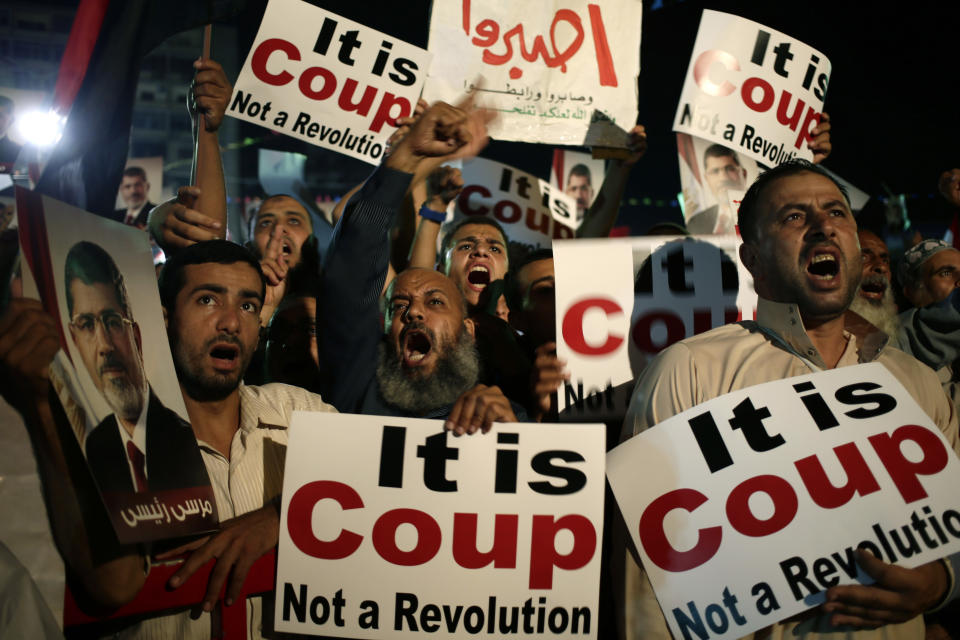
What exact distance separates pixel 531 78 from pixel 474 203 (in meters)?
1.14

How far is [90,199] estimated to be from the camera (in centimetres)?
235

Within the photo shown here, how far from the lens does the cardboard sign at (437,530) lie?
1.93 meters

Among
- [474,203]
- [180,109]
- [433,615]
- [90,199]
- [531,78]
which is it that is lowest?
[433,615]

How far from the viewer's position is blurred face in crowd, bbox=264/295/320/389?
3104mm

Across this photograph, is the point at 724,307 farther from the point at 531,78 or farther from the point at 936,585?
the point at 531,78

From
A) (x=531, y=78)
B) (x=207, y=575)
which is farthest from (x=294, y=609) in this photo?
(x=531, y=78)

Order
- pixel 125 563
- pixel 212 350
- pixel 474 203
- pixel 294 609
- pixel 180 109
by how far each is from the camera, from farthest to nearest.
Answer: pixel 180 109 < pixel 474 203 < pixel 212 350 < pixel 294 609 < pixel 125 563

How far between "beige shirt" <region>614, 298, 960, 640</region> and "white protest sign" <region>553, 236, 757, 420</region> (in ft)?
1.09

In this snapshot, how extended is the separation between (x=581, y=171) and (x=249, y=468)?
5.06m

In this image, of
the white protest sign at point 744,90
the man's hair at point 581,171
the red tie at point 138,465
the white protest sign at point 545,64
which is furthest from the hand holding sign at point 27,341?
the man's hair at point 581,171

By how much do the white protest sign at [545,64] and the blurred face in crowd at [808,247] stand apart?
168 centimetres

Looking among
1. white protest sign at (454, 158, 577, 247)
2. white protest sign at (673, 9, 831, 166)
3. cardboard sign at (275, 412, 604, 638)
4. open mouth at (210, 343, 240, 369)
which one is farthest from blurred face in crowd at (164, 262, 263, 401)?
white protest sign at (454, 158, 577, 247)

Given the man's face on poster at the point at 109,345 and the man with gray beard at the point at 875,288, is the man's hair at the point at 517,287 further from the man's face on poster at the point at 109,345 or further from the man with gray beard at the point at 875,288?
the man's face on poster at the point at 109,345

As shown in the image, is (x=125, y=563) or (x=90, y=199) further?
(x=90, y=199)
